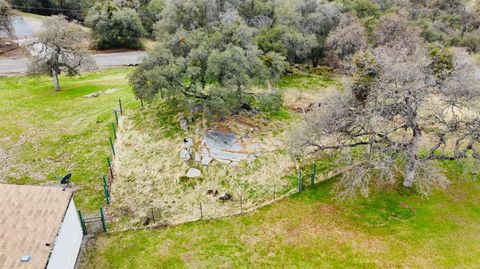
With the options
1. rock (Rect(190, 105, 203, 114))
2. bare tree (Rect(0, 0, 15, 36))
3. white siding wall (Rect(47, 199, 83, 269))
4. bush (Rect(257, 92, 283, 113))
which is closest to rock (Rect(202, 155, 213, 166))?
rock (Rect(190, 105, 203, 114))

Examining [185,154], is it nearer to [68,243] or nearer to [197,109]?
[197,109]

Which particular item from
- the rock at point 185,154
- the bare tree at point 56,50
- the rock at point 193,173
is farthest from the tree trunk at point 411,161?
the bare tree at point 56,50

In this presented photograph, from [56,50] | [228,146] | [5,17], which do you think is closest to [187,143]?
[228,146]

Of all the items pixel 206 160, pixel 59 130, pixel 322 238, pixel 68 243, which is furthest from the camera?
pixel 59 130

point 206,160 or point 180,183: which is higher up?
point 206,160

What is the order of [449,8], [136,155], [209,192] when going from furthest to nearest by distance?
[449,8]
[136,155]
[209,192]

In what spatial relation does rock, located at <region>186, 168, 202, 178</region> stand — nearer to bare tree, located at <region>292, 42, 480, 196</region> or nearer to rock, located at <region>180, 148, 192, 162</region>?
rock, located at <region>180, 148, 192, 162</region>

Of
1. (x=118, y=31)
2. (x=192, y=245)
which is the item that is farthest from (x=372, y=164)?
(x=118, y=31)

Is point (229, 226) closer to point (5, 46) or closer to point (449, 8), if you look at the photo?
point (5, 46)
